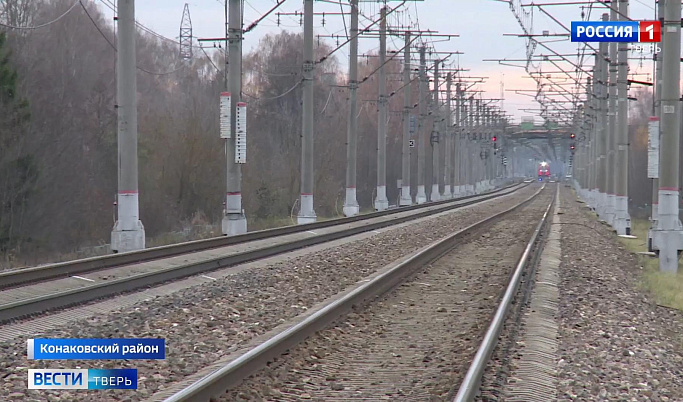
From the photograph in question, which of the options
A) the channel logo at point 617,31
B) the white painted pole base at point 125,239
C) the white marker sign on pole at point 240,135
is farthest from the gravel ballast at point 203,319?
the channel logo at point 617,31

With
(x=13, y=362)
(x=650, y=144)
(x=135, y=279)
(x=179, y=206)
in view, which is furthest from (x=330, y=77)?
(x=13, y=362)

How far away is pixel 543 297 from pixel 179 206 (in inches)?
1329

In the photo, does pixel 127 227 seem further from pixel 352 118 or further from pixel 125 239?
pixel 352 118

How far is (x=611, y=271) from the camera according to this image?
69.9 ft

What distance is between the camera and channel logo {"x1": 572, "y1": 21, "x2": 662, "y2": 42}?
89.2 feet

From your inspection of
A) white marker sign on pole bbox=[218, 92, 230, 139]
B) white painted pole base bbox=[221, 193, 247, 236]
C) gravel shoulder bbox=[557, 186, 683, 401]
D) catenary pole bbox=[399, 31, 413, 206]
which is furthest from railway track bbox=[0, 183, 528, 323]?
Result: catenary pole bbox=[399, 31, 413, 206]

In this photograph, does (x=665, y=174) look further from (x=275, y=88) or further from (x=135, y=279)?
(x=275, y=88)
